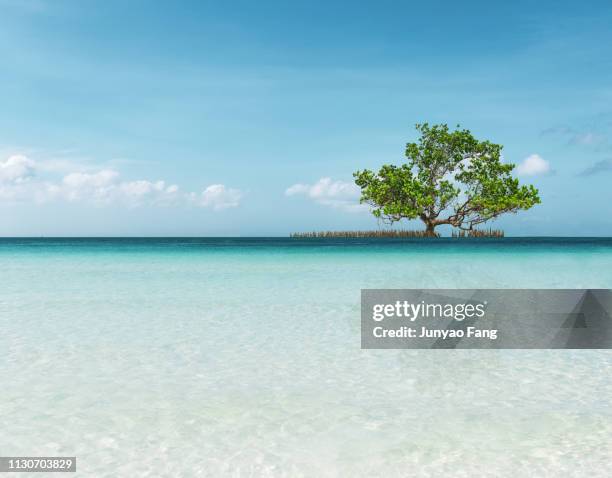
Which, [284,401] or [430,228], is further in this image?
[430,228]

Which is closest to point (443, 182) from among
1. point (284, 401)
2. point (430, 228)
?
point (430, 228)

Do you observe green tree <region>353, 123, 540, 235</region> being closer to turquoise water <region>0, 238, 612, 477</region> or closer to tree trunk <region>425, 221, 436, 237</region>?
tree trunk <region>425, 221, 436, 237</region>

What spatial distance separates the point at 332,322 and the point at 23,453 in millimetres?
4794

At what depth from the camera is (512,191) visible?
45.1 meters

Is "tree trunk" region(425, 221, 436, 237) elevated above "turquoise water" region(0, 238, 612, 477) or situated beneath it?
elevated above

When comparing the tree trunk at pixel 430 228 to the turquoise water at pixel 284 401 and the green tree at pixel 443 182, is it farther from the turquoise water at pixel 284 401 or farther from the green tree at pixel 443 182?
the turquoise water at pixel 284 401

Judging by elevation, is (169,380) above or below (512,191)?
below

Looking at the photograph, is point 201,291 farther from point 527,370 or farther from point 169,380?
point 527,370

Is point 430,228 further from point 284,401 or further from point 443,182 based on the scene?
point 284,401

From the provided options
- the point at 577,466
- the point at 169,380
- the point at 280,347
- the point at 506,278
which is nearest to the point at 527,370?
the point at 577,466

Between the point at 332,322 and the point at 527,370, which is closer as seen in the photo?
the point at 527,370

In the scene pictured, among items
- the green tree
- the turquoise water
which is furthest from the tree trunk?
the turquoise water

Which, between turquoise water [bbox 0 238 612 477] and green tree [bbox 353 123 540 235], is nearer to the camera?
turquoise water [bbox 0 238 612 477]

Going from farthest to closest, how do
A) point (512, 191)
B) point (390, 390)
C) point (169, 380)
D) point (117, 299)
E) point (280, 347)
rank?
point (512, 191) → point (117, 299) → point (280, 347) → point (169, 380) → point (390, 390)
